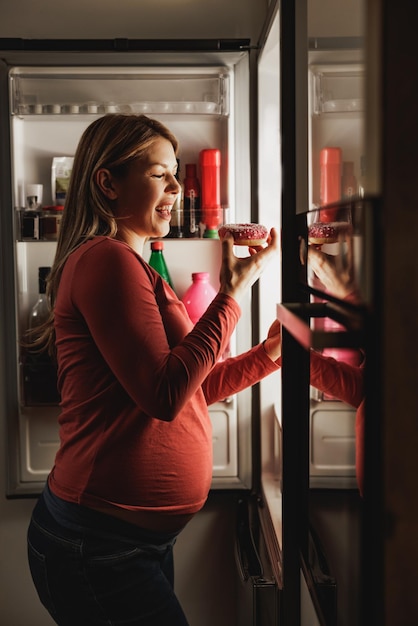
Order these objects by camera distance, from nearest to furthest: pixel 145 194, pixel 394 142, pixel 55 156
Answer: pixel 394 142 → pixel 145 194 → pixel 55 156

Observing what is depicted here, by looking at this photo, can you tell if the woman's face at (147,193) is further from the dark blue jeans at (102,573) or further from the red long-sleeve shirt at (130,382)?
the dark blue jeans at (102,573)

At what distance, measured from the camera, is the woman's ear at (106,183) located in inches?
56.1

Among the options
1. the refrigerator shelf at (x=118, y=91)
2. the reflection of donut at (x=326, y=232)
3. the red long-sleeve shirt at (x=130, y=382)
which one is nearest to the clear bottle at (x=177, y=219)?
the refrigerator shelf at (x=118, y=91)

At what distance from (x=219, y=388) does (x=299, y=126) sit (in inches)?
25.9

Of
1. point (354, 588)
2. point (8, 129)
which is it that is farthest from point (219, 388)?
point (8, 129)

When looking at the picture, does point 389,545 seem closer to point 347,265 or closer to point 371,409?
point 371,409

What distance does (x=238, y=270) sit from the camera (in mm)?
1443

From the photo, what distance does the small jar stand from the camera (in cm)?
206

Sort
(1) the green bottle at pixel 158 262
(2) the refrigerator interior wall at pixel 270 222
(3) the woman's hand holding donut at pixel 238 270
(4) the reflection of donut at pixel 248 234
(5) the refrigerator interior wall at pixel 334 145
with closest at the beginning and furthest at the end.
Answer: (5) the refrigerator interior wall at pixel 334 145, (3) the woman's hand holding donut at pixel 238 270, (4) the reflection of donut at pixel 248 234, (2) the refrigerator interior wall at pixel 270 222, (1) the green bottle at pixel 158 262

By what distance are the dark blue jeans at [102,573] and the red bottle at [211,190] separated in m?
0.96

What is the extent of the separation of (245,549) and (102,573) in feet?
2.30

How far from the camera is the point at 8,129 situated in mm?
2045

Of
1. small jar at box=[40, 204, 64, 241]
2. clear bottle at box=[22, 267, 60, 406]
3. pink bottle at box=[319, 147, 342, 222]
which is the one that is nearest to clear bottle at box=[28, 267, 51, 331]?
clear bottle at box=[22, 267, 60, 406]

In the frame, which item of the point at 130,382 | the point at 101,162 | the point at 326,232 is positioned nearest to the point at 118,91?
the point at 101,162
